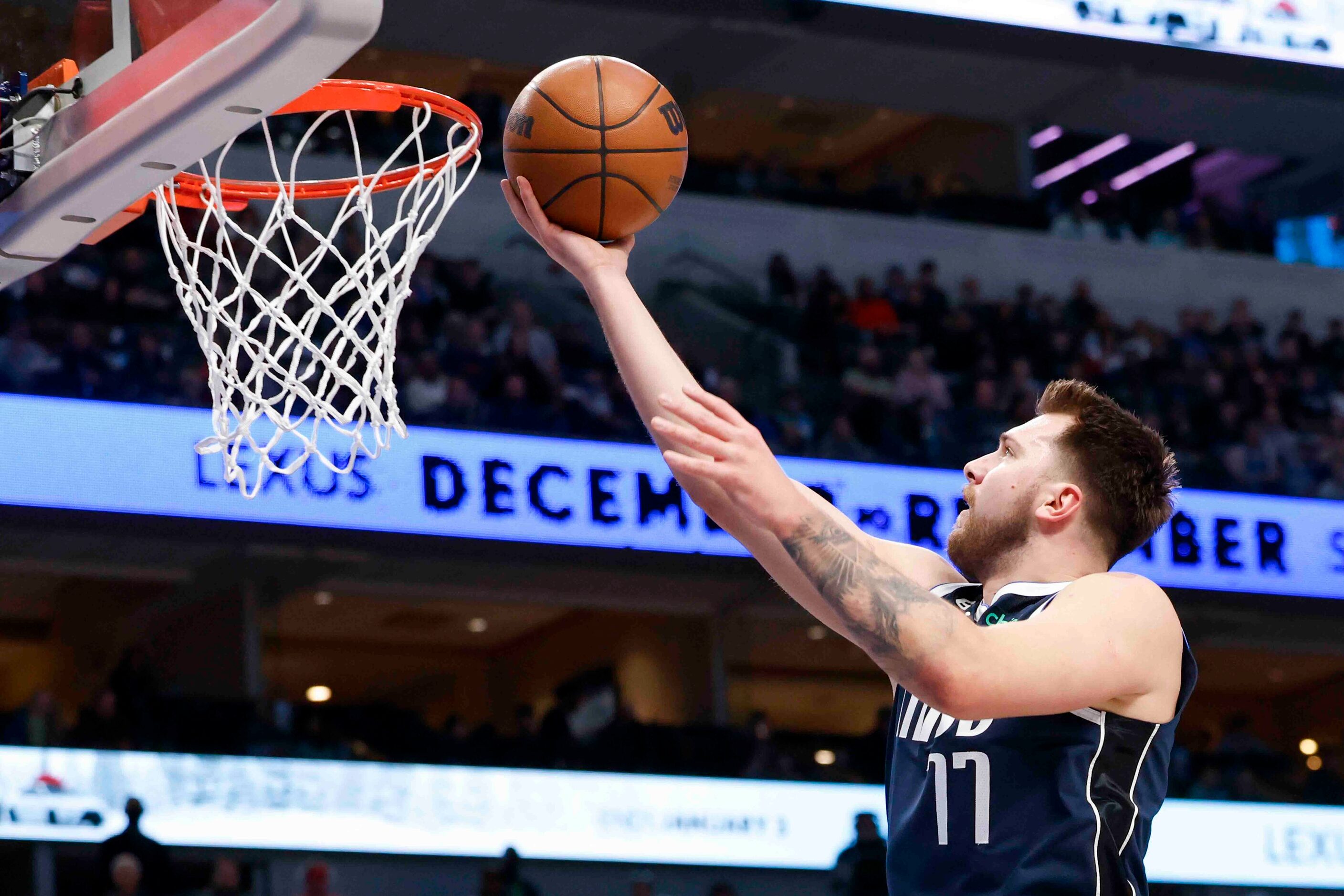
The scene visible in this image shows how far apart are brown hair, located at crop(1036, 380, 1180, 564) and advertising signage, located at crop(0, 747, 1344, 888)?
7.73 m

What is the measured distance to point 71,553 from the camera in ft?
37.1

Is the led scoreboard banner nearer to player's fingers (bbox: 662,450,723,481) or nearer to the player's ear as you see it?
the player's ear

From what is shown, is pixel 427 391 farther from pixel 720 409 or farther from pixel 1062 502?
pixel 720 409

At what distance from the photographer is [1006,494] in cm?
254

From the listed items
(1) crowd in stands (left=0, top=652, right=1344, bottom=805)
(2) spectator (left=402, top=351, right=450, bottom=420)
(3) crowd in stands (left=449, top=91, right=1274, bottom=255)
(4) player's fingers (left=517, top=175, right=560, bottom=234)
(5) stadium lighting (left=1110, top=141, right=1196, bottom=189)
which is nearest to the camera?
(4) player's fingers (left=517, top=175, right=560, bottom=234)

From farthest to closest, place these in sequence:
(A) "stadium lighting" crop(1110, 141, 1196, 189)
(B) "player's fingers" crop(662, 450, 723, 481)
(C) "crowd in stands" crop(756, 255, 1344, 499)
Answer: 1. (A) "stadium lighting" crop(1110, 141, 1196, 189)
2. (C) "crowd in stands" crop(756, 255, 1344, 499)
3. (B) "player's fingers" crop(662, 450, 723, 481)

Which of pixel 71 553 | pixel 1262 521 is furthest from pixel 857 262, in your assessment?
pixel 71 553

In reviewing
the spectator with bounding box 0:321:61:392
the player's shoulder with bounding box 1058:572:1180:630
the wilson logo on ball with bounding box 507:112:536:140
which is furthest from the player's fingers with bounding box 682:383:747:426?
the spectator with bounding box 0:321:61:392

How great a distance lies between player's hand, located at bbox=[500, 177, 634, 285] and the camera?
2.58 metres

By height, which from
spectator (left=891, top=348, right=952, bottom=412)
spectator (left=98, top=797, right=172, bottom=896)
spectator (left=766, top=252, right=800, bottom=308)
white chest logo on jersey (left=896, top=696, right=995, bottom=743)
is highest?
spectator (left=766, top=252, right=800, bottom=308)

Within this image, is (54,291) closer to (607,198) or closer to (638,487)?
(638,487)

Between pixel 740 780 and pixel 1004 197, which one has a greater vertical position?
pixel 1004 197

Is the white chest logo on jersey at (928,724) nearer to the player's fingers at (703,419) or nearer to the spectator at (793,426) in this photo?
the player's fingers at (703,419)

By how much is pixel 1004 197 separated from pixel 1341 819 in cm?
726
